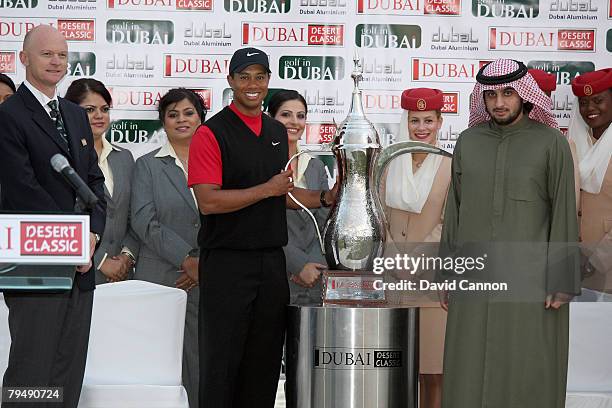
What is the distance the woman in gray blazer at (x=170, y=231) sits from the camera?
455 centimetres

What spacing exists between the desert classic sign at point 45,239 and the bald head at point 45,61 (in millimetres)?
1354

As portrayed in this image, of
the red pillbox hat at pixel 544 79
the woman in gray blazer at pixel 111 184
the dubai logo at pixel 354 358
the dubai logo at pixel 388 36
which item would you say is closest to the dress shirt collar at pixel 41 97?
the woman in gray blazer at pixel 111 184

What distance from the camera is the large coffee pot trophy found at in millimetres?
3479

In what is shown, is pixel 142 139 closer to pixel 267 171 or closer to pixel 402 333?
pixel 267 171

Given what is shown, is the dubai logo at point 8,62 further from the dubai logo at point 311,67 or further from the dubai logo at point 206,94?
the dubai logo at point 311,67

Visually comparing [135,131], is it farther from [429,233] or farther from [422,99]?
[429,233]

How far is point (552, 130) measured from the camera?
12.3 feet

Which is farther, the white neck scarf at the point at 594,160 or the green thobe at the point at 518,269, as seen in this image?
the white neck scarf at the point at 594,160

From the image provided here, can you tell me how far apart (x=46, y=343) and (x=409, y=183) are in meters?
1.80

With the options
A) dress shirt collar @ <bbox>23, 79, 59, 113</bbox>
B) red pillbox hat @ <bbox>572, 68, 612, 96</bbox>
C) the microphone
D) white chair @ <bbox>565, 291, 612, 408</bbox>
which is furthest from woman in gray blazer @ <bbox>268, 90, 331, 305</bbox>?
the microphone

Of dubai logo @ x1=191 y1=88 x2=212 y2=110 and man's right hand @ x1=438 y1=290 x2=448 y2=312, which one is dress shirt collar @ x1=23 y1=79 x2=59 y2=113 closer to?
dubai logo @ x1=191 y1=88 x2=212 y2=110

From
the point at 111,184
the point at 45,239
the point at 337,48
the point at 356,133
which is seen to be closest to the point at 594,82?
the point at 337,48

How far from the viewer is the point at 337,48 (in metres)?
4.85

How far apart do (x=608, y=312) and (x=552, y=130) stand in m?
1.02
